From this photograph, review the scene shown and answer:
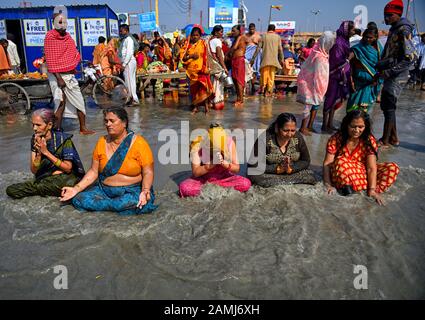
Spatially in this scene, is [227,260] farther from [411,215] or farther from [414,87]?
[414,87]

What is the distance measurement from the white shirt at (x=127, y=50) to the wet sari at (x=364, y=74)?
5.05 m

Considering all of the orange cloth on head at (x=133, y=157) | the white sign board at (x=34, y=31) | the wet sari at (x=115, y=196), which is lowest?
the wet sari at (x=115, y=196)

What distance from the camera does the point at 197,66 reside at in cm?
715

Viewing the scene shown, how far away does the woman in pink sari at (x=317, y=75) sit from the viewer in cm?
533

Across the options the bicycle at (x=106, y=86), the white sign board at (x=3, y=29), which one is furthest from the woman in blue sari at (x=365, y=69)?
the white sign board at (x=3, y=29)

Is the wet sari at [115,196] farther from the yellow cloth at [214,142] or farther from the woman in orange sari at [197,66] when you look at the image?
the woman in orange sari at [197,66]

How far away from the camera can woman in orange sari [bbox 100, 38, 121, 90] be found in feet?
30.3

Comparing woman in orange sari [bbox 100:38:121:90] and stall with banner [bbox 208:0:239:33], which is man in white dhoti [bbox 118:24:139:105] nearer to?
woman in orange sari [bbox 100:38:121:90]

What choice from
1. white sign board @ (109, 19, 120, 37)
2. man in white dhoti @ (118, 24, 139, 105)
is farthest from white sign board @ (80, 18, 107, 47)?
man in white dhoti @ (118, 24, 139, 105)

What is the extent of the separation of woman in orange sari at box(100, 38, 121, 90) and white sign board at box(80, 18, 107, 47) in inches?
142

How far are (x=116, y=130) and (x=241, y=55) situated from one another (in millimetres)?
5746

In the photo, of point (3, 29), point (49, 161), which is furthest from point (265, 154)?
point (3, 29)

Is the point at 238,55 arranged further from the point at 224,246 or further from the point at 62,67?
the point at 224,246

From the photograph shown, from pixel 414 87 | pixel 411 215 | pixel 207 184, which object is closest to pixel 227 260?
pixel 207 184
